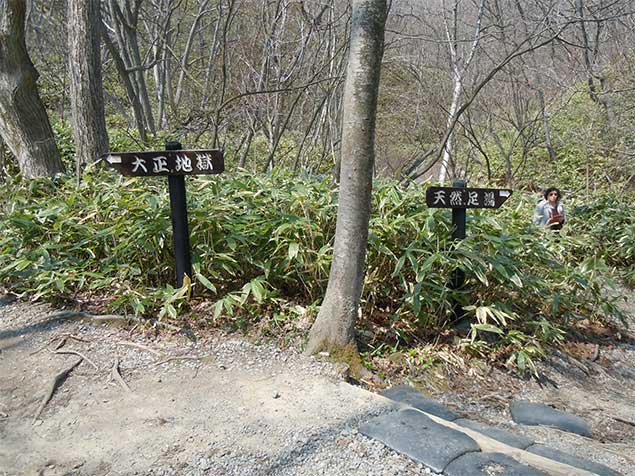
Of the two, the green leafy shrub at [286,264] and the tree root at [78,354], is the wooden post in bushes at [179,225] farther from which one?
the tree root at [78,354]

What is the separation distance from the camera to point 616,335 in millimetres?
4402

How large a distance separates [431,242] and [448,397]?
3.81 ft

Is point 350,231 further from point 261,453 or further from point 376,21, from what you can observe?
point 261,453

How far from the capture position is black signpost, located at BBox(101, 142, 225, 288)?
123 inches

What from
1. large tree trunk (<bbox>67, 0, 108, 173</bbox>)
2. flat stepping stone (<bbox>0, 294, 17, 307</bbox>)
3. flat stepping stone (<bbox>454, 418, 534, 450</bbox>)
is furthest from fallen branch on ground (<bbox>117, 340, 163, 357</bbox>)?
large tree trunk (<bbox>67, 0, 108, 173</bbox>)

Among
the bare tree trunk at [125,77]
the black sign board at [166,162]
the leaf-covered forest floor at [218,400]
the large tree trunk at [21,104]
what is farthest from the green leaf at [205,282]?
the bare tree trunk at [125,77]

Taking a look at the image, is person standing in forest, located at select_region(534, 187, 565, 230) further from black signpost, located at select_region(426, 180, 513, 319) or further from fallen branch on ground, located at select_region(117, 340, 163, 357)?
fallen branch on ground, located at select_region(117, 340, 163, 357)

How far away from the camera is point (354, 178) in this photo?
9.50 feet

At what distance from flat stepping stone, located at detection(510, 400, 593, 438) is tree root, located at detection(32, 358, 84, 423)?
2509 millimetres

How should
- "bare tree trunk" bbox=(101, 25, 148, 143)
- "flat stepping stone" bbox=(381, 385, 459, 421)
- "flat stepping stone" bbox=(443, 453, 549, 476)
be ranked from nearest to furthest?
"flat stepping stone" bbox=(443, 453, 549, 476) → "flat stepping stone" bbox=(381, 385, 459, 421) → "bare tree trunk" bbox=(101, 25, 148, 143)

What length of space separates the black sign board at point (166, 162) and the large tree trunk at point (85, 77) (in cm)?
233

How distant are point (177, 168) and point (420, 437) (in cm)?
214

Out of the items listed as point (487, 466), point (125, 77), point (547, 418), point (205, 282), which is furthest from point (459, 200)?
point (125, 77)

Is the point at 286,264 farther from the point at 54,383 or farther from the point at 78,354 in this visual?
the point at 54,383
